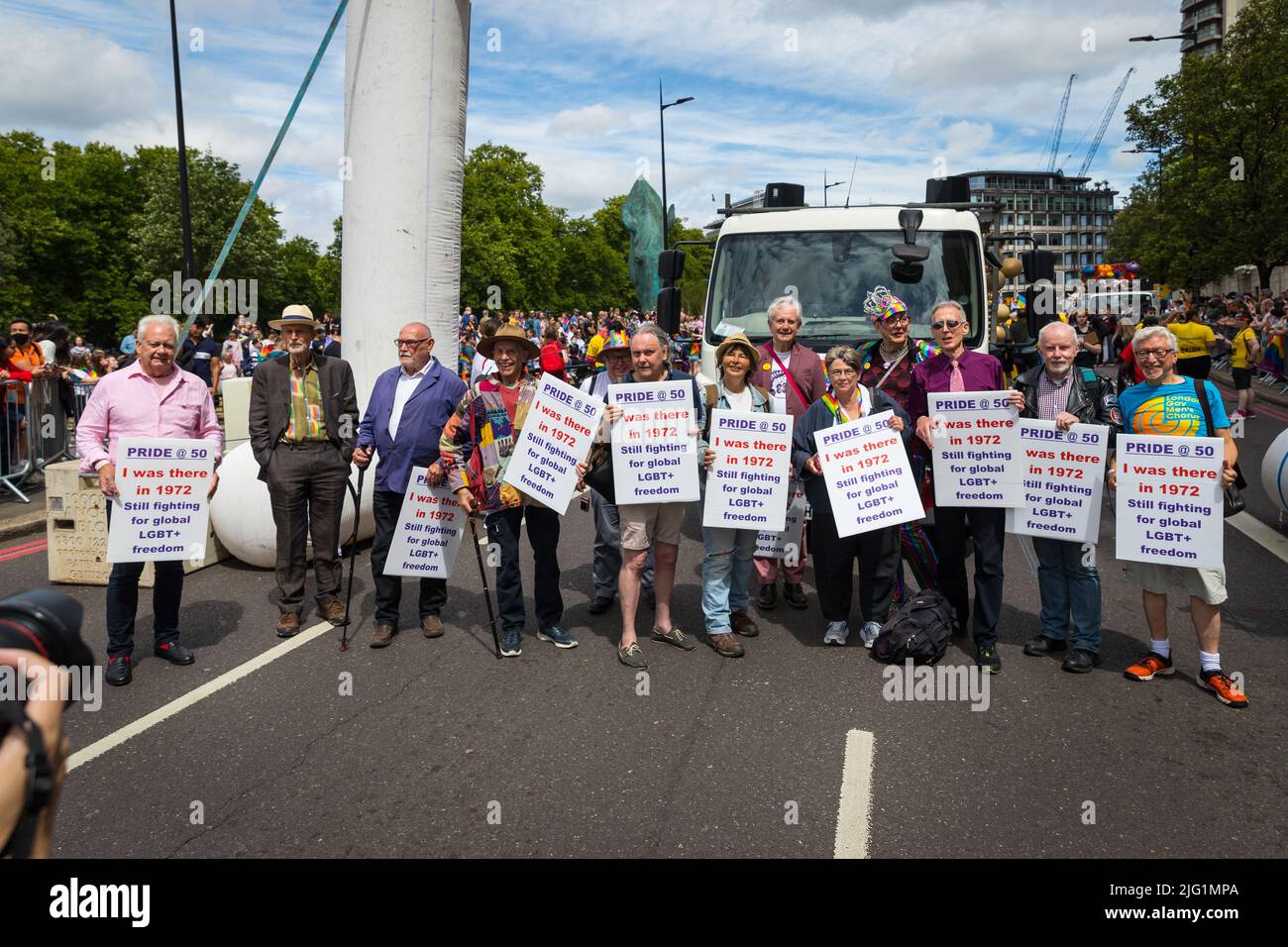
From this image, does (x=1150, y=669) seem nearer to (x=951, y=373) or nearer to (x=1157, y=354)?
(x=1157, y=354)

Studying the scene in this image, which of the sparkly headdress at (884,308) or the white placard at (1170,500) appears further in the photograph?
the sparkly headdress at (884,308)

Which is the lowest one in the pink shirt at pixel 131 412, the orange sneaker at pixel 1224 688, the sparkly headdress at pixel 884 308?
the orange sneaker at pixel 1224 688

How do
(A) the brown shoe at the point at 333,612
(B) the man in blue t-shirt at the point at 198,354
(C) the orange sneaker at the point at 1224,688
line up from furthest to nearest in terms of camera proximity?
(B) the man in blue t-shirt at the point at 198,354, (A) the brown shoe at the point at 333,612, (C) the orange sneaker at the point at 1224,688

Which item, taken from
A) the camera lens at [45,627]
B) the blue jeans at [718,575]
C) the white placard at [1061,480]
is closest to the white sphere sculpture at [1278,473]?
the white placard at [1061,480]

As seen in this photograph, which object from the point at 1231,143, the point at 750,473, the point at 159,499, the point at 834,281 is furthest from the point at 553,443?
the point at 1231,143

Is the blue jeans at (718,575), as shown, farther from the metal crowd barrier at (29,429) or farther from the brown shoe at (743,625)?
the metal crowd barrier at (29,429)

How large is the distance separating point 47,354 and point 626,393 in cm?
1242

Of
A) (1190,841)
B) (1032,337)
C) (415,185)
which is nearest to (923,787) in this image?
(1190,841)

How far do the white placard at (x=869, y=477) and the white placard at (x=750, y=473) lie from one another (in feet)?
0.89

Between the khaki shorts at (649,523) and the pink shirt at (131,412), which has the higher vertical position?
the pink shirt at (131,412)

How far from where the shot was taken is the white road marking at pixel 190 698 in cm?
462

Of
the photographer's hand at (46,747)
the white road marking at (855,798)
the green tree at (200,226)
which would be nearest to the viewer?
the photographer's hand at (46,747)

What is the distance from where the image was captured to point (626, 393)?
577 cm

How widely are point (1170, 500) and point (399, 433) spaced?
442 centimetres
